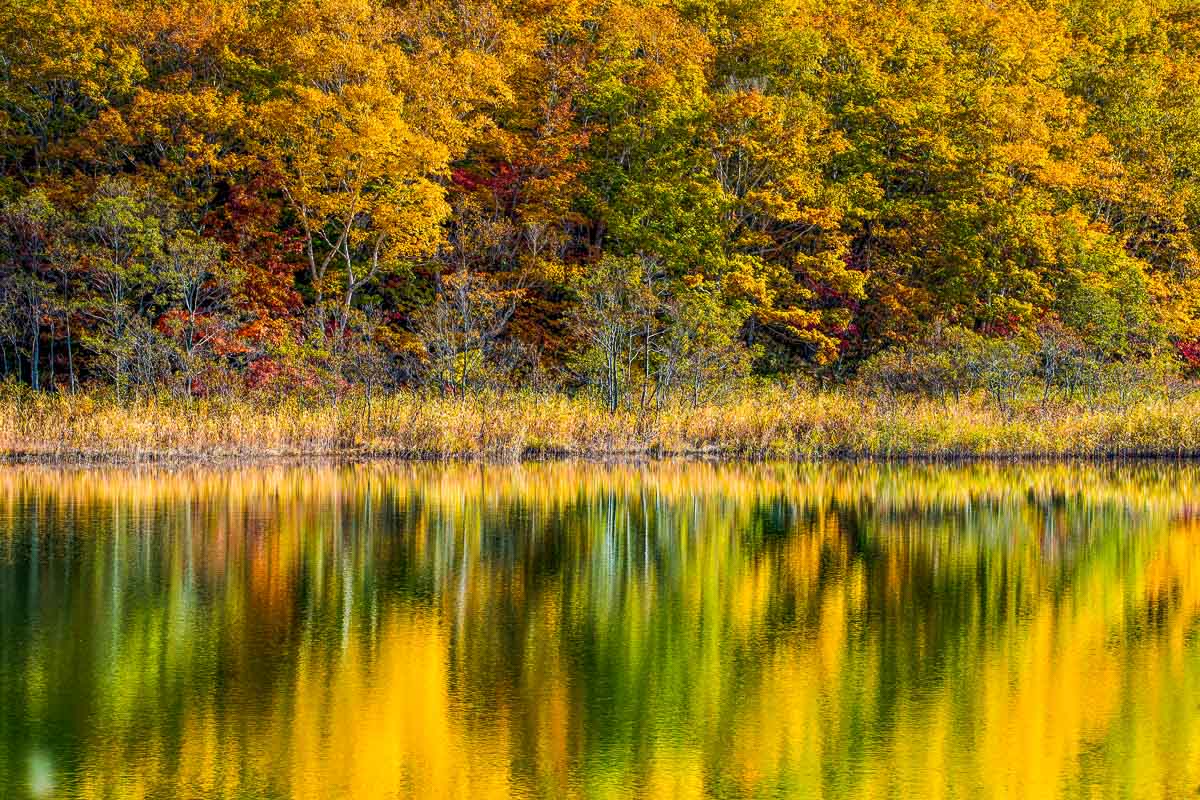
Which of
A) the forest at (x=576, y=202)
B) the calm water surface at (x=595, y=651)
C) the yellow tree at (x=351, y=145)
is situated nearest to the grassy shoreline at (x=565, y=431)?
the forest at (x=576, y=202)

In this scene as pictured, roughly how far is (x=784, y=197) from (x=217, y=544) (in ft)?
115

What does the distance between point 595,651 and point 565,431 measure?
2288cm

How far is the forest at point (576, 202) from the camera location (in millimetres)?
44906

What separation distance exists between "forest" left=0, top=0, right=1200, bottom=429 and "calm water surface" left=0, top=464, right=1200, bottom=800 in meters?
20.8

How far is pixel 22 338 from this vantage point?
158 feet

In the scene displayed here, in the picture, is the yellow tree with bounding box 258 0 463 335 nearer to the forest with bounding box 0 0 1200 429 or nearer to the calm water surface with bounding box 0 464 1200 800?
the forest with bounding box 0 0 1200 429

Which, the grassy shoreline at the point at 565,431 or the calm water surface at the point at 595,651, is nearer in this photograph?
the calm water surface at the point at 595,651

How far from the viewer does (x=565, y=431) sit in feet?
117

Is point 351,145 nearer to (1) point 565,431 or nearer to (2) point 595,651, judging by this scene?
(1) point 565,431

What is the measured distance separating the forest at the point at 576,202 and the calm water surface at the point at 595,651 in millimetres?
20842

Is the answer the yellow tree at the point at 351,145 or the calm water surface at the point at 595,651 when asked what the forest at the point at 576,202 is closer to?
the yellow tree at the point at 351,145

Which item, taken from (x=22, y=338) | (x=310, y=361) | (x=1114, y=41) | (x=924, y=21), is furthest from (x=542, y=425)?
(x=1114, y=41)

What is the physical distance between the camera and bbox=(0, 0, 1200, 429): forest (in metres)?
44.9

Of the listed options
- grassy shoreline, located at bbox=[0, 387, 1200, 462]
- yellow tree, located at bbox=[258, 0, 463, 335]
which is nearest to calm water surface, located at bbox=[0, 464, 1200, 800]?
grassy shoreline, located at bbox=[0, 387, 1200, 462]
